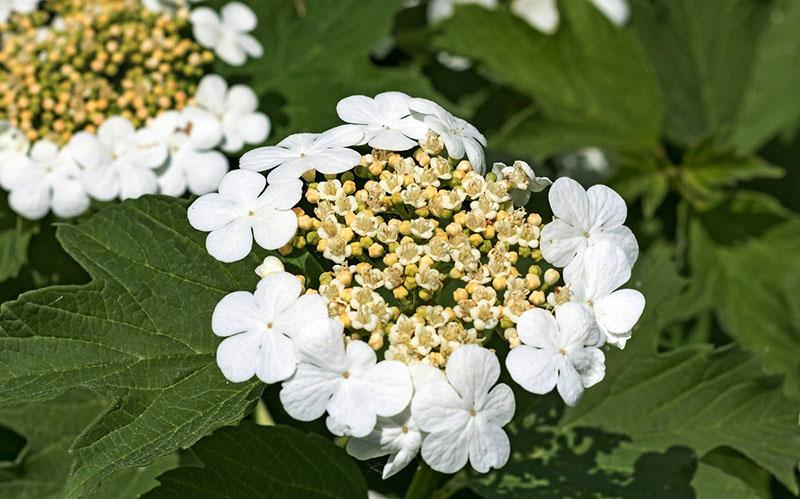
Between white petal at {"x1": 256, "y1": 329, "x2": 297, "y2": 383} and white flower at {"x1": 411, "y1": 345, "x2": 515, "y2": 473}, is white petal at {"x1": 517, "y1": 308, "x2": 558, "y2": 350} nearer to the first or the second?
white flower at {"x1": 411, "y1": 345, "x2": 515, "y2": 473}

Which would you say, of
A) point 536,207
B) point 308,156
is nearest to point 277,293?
point 308,156

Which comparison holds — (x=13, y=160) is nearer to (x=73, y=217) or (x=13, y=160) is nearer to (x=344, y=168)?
(x=73, y=217)

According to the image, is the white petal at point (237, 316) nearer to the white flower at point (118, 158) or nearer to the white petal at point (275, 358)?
the white petal at point (275, 358)

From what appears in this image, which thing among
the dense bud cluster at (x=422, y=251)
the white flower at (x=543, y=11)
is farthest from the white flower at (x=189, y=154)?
the white flower at (x=543, y=11)

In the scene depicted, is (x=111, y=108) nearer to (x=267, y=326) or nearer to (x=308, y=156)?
(x=308, y=156)

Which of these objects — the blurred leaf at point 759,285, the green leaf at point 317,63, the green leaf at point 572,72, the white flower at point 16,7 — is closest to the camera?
the white flower at point 16,7

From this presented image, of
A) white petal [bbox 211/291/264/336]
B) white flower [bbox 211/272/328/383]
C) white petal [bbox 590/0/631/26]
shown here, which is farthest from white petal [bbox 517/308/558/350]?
white petal [bbox 590/0/631/26]

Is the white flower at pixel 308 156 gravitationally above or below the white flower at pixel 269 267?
above
